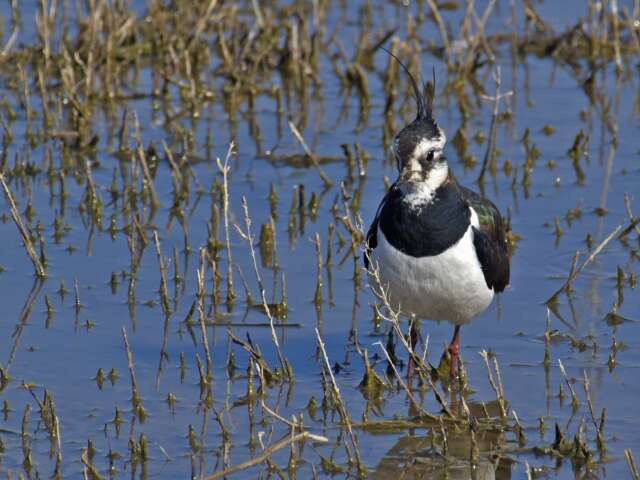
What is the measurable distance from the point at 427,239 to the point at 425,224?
70 mm

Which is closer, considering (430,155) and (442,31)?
(430,155)

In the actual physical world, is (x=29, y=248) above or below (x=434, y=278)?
below

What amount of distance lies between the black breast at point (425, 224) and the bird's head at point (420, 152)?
120 mm

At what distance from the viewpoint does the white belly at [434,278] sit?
20.7ft

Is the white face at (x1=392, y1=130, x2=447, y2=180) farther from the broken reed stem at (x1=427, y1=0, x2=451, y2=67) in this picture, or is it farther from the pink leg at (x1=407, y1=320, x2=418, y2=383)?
the broken reed stem at (x1=427, y1=0, x2=451, y2=67)

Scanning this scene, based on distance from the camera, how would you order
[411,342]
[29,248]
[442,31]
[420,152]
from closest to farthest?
[420,152] → [411,342] → [29,248] → [442,31]

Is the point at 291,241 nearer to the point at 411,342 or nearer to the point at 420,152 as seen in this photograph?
the point at 411,342

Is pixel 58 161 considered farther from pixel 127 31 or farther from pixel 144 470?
pixel 144 470

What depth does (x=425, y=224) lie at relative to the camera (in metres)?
6.32

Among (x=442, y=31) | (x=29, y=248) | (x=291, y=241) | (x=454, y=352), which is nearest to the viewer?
(x=454, y=352)

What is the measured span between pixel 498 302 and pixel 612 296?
2.09 feet

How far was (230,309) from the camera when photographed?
7461mm

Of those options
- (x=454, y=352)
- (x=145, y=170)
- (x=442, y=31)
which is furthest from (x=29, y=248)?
(x=442, y=31)

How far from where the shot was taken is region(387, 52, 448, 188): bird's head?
247 inches
